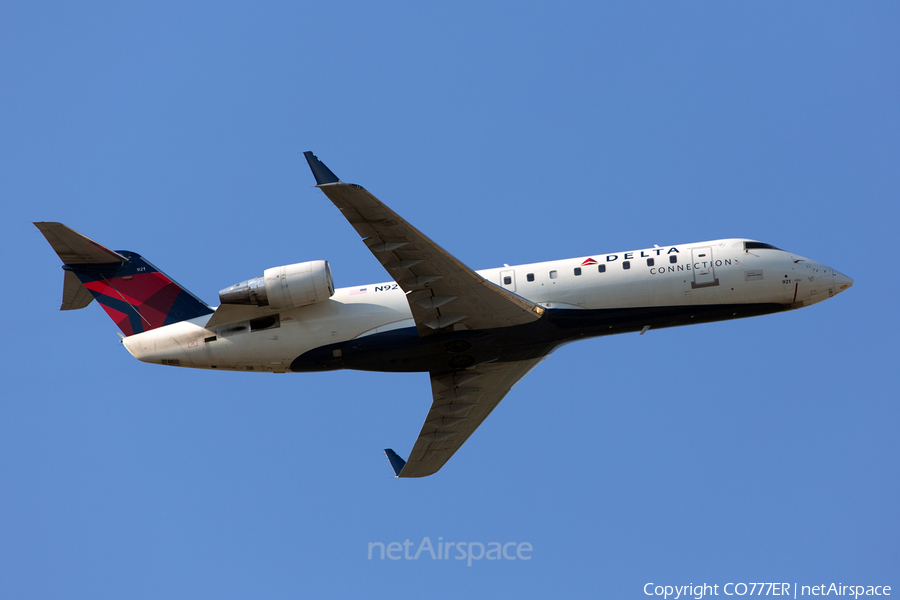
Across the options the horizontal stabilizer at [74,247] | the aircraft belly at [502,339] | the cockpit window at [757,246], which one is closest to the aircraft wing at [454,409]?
the aircraft belly at [502,339]

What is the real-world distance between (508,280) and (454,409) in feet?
20.2

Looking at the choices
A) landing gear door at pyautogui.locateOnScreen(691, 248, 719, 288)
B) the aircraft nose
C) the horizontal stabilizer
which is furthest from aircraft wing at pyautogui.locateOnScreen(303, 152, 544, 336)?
the horizontal stabilizer

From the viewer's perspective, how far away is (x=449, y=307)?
1064 inches

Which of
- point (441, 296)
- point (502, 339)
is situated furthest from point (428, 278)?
Answer: point (502, 339)

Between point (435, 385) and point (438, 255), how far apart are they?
6.50 m

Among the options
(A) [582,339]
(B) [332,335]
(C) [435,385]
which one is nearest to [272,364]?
(B) [332,335]

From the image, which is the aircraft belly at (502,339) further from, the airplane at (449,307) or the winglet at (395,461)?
the winglet at (395,461)

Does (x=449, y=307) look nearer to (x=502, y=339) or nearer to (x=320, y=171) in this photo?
(x=502, y=339)

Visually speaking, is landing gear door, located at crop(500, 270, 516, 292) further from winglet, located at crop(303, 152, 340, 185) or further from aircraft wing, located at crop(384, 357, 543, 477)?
winglet, located at crop(303, 152, 340, 185)

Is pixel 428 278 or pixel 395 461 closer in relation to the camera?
pixel 428 278

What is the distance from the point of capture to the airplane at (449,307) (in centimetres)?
2722

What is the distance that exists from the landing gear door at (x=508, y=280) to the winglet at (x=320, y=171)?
23.4 feet

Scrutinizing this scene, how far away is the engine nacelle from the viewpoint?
89.5 ft

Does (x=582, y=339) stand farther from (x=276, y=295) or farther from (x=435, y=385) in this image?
(x=276, y=295)
